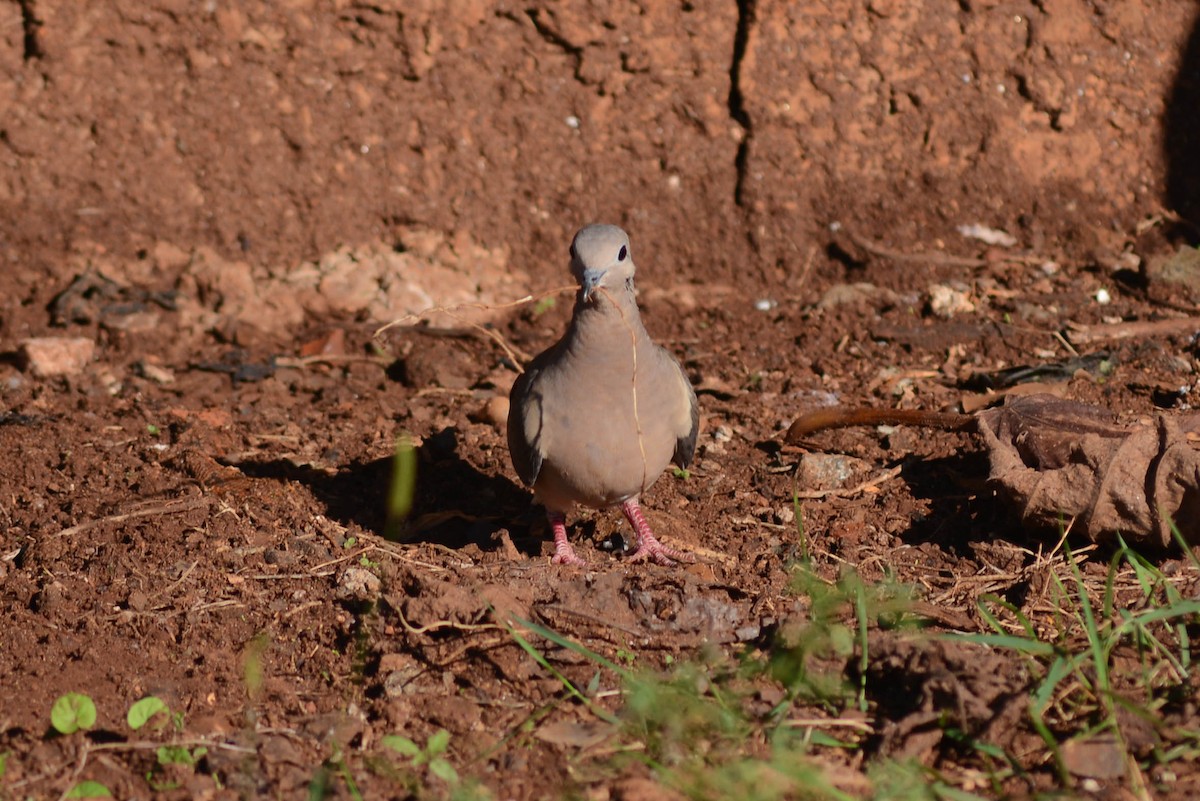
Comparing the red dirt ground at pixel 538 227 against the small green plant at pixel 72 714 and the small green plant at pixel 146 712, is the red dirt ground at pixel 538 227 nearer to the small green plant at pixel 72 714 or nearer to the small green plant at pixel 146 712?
the small green plant at pixel 146 712

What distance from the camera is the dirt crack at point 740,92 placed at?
22.0 ft

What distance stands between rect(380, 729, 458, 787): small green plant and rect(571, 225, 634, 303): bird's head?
→ 5.33 feet

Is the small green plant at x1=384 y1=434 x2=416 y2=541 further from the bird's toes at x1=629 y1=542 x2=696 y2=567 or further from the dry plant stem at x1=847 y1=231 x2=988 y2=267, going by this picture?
the dry plant stem at x1=847 y1=231 x2=988 y2=267

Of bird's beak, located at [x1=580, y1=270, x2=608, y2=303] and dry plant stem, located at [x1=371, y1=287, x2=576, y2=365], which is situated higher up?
bird's beak, located at [x1=580, y1=270, x2=608, y2=303]

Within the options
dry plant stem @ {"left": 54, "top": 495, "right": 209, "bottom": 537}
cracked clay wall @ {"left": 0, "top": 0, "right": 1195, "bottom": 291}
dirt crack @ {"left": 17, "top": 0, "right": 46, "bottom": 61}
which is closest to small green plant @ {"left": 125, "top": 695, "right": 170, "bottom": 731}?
dry plant stem @ {"left": 54, "top": 495, "right": 209, "bottom": 537}

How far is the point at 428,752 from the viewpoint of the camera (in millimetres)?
3275

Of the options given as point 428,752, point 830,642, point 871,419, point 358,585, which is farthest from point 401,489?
point 871,419

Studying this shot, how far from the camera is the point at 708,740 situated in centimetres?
330

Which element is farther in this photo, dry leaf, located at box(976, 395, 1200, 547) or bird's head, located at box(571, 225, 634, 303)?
bird's head, located at box(571, 225, 634, 303)

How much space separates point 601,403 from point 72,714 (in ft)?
6.39

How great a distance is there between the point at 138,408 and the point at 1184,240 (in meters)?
5.41

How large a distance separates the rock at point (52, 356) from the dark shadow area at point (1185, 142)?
568 cm

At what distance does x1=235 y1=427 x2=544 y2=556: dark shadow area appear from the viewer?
194 inches

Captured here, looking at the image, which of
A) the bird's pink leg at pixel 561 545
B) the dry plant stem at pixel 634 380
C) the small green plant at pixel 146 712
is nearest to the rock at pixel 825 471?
the dry plant stem at pixel 634 380
